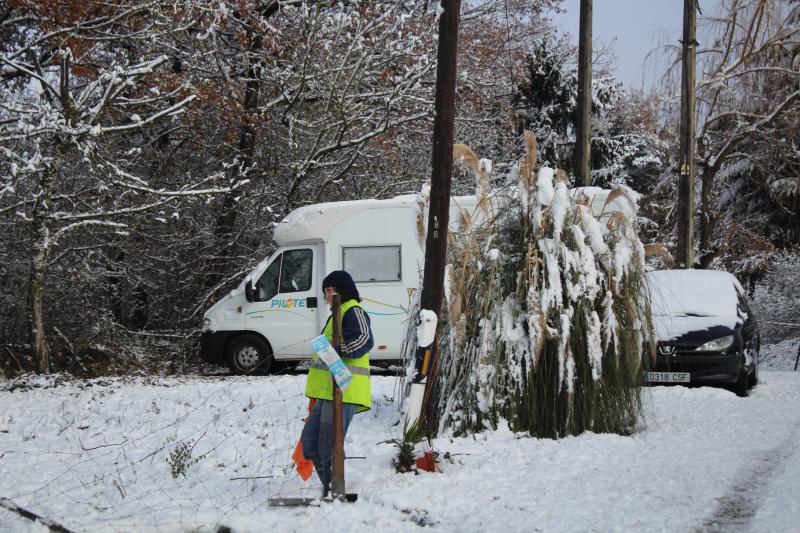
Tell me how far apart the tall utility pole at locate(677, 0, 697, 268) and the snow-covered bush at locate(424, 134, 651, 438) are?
28.0ft

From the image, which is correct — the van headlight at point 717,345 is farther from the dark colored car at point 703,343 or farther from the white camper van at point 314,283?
the white camper van at point 314,283

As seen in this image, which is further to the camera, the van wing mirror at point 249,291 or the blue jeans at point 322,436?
the van wing mirror at point 249,291

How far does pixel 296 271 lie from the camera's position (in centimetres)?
1355

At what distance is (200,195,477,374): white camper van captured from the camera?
42.8 feet

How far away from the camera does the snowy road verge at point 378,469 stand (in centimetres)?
573

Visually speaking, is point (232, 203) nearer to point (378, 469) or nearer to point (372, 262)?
point (372, 262)

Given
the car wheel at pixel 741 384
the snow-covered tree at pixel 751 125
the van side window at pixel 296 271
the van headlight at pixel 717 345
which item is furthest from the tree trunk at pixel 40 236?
the snow-covered tree at pixel 751 125

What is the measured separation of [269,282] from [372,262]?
69.5 inches

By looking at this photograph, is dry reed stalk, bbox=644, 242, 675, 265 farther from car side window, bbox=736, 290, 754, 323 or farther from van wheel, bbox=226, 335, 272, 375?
van wheel, bbox=226, 335, 272, 375

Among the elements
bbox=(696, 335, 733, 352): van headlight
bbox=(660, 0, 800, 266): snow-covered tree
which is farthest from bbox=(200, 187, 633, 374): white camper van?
bbox=(660, 0, 800, 266): snow-covered tree

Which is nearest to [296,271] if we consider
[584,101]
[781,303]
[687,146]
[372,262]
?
[372,262]

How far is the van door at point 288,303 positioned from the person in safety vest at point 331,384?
7149mm

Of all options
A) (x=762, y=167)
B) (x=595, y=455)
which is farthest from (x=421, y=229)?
(x=762, y=167)

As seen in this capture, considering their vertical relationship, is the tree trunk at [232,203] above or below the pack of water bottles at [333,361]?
above
